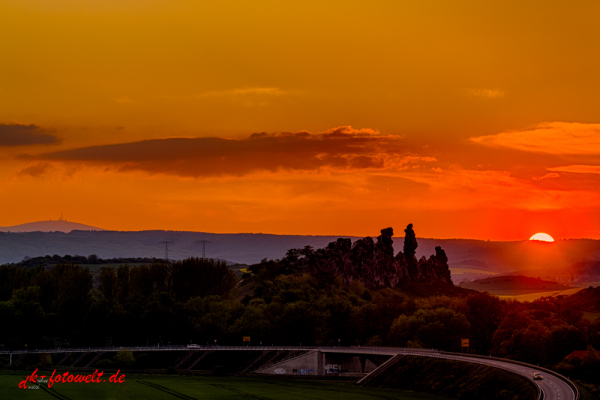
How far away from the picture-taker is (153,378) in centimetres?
18175

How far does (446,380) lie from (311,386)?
2989 cm

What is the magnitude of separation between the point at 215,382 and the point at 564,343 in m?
74.3

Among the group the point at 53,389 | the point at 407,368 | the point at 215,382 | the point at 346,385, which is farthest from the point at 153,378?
the point at 407,368

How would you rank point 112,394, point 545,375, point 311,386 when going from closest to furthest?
point 545,375
point 112,394
point 311,386

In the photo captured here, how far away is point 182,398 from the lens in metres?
152

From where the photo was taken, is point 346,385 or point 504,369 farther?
point 346,385

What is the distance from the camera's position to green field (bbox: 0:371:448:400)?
15262 cm

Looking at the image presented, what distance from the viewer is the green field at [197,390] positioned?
152625 millimetres

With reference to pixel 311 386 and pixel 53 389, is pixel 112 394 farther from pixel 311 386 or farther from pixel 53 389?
pixel 311 386

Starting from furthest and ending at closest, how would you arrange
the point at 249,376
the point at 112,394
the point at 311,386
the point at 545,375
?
the point at 249,376 → the point at 311,386 → the point at 112,394 → the point at 545,375

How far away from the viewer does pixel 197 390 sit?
163 metres

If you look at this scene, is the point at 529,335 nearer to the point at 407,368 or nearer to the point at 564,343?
the point at 564,343

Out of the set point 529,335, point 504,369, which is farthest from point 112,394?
point 529,335

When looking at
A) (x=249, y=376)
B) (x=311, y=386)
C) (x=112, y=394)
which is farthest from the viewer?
(x=249, y=376)
